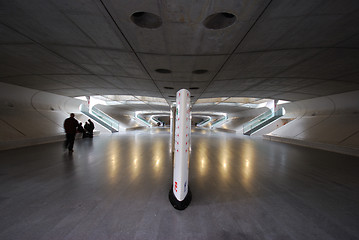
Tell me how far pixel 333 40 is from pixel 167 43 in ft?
16.1

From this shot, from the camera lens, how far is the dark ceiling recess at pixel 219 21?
3.72 m

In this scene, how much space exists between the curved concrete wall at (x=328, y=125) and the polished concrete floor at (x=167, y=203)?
5.44 m

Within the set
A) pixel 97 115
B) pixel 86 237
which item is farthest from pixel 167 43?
pixel 97 115

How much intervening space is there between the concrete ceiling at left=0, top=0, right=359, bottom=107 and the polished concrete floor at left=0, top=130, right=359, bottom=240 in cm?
410

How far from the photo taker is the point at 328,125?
1140 cm

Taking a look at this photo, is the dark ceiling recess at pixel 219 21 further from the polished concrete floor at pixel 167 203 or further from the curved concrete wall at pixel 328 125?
the curved concrete wall at pixel 328 125

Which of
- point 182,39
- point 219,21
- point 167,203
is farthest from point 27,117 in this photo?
point 219,21

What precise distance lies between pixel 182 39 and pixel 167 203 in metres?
4.47

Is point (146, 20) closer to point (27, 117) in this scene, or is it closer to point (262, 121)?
point (27, 117)

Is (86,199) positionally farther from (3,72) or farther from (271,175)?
(3,72)

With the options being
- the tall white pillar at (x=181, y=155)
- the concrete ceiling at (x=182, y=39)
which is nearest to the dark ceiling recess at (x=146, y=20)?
the concrete ceiling at (x=182, y=39)

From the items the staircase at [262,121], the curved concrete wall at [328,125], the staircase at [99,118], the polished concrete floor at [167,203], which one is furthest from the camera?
the staircase at [262,121]

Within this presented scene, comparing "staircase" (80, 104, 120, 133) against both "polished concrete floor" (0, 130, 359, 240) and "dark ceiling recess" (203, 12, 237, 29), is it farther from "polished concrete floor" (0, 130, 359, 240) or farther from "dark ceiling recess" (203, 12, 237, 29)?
"dark ceiling recess" (203, 12, 237, 29)

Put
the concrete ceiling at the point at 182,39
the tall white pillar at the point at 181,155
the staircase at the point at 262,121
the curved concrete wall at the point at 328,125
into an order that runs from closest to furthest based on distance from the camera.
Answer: the tall white pillar at the point at 181,155
the concrete ceiling at the point at 182,39
the curved concrete wall at the point at 328,125
the staircase at the point at 262,121
